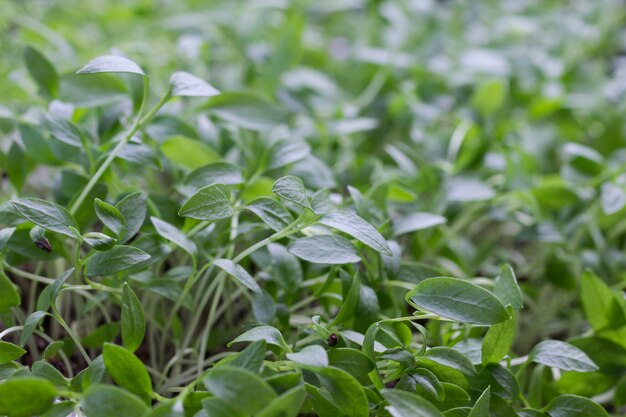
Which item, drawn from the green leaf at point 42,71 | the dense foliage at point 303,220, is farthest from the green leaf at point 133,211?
the green leaf at point 42,71

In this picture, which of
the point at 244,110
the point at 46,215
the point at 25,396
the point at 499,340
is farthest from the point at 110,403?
the point at 244,110

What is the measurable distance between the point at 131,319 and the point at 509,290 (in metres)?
0.26

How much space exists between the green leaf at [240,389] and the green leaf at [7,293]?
18 cm

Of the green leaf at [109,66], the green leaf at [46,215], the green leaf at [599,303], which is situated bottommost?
the green leaf at [599,303]

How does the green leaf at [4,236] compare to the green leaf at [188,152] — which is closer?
the green leaf at [4,236]

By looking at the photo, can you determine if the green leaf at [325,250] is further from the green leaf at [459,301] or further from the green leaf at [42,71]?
the green leaf at [42,71]

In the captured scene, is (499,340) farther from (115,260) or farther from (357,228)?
(115,260)

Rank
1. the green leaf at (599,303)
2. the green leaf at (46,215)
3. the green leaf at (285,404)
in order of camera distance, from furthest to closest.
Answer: the green leaf at (599,303), the green leaf at (46,215), the green leaf at (285,404)

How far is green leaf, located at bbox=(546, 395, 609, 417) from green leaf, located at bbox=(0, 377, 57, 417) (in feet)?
1.12

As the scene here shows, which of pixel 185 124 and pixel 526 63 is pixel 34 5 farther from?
pixel 526 63

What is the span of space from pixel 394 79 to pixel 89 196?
1.81ft

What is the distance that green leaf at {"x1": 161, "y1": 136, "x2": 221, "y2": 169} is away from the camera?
23.3 inches

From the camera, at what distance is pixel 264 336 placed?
438 millimetres

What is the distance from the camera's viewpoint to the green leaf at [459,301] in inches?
17.6
